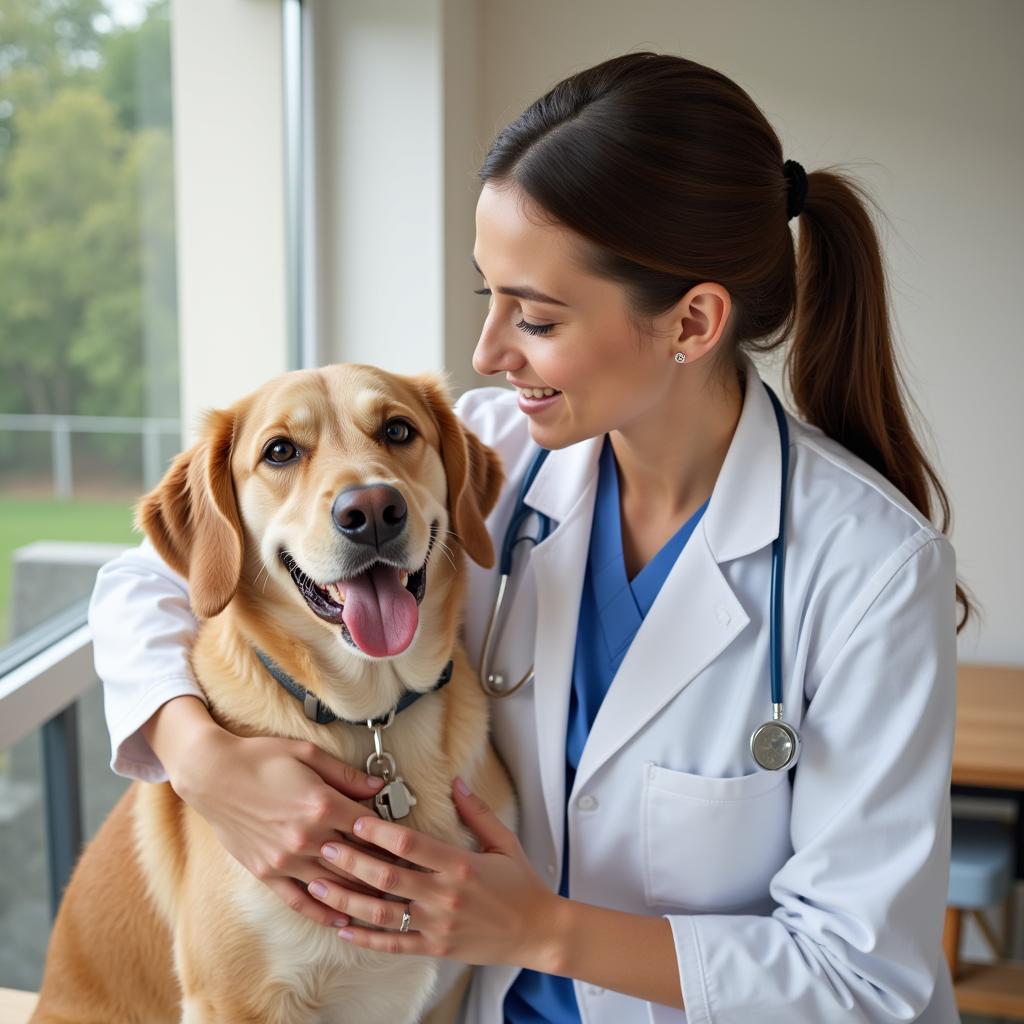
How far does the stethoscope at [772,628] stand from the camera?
48.7 inches

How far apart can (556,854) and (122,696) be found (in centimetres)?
61

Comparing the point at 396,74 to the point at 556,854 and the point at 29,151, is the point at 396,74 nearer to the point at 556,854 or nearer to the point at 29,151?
the point at 29,151

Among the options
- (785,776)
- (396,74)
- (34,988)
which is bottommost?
(34,988)

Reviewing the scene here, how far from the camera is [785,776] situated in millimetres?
1274

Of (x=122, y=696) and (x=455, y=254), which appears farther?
(x=455, y=254)

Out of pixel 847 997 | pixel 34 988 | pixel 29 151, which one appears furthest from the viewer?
pixel 34 988

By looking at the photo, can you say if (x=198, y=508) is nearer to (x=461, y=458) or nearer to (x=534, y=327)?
(x=461, y=458)

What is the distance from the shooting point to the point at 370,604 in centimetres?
125

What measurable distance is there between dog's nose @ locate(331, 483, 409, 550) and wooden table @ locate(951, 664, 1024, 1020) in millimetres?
1458

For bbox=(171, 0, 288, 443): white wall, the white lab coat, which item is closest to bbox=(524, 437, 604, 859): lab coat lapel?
the white lab coat

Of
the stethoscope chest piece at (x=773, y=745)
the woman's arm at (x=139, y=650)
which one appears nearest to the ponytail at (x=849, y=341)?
the stethoscope chest piece at (x=773, y=745)

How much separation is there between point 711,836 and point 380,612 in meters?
0.49

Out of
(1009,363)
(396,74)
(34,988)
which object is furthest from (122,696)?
(1009,363)

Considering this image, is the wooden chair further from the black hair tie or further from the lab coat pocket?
the black hair tie
